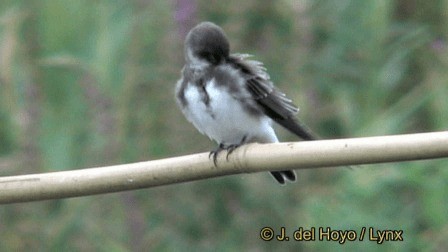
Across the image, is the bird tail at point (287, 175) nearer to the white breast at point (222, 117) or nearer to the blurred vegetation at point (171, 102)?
the white breast at point (222, 117)

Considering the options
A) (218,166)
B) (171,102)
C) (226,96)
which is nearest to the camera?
(218,166)

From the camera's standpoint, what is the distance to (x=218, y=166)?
172cm

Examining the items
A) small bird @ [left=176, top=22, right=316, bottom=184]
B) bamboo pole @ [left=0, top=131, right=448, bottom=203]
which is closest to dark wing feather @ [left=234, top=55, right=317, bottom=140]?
small bird @ [left=176, top=22, right=316, bottom=184]

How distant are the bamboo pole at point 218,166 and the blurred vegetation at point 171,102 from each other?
100cm

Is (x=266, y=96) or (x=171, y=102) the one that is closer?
(x=266, y=96)

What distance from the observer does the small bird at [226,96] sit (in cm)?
234

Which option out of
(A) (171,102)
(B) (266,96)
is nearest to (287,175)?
(B) (266,96)

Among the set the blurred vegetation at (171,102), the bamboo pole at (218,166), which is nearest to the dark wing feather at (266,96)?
the blurred vegetation at (171,102)

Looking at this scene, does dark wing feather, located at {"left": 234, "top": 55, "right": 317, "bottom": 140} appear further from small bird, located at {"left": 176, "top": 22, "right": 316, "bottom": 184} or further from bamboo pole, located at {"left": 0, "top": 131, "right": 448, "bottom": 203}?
bamboo pole, located at {"left": 0, "top": 131, "right": 448, "bottom": 203}

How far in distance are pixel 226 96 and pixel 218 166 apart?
640mm

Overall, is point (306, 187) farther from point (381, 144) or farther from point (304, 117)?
point (381, 144)

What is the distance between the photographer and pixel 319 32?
3.09m

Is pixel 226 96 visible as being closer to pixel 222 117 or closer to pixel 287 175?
pixel 222 117

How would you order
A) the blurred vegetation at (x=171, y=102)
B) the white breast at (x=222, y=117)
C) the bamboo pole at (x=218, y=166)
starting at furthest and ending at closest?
the blurred vegetation at (x=171, y=102), the white breast at (x=222, y=117), the bamboo pole at (x=218, y=166)
